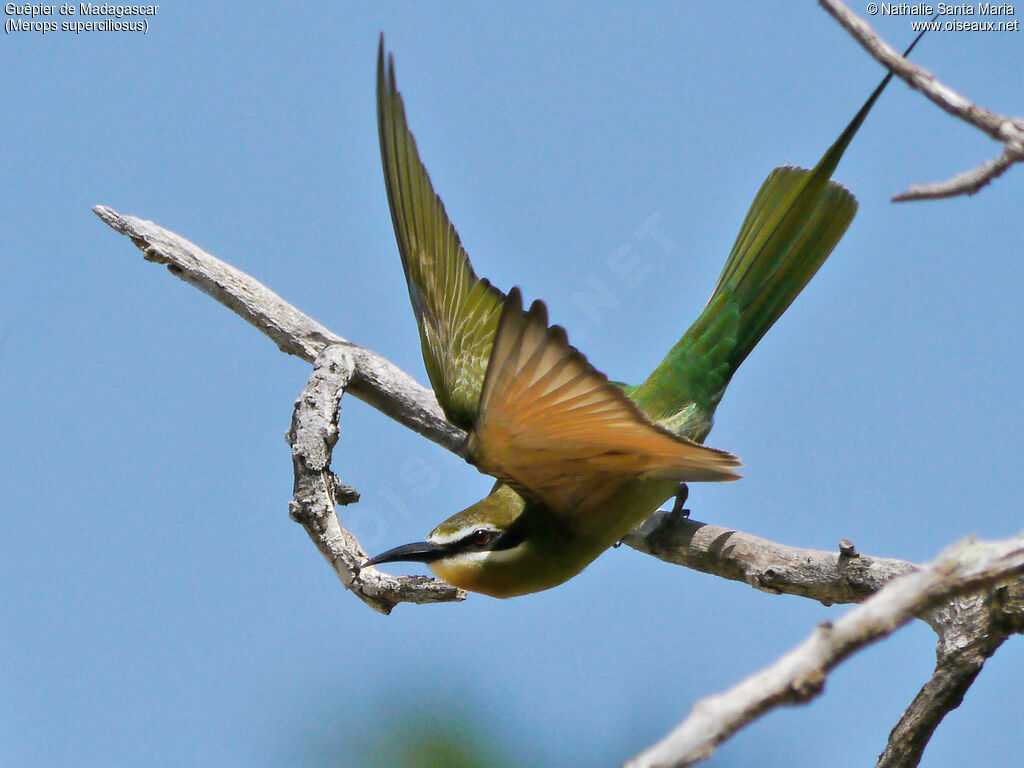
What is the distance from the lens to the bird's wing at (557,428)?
6.31ft

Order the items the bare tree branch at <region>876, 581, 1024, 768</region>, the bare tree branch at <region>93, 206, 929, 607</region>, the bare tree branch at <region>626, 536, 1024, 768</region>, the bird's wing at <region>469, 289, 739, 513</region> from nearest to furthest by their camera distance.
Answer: the bare tree branch at <region>626, 536, 1024, 768</region> < the bird's wing at <region>469, 289, 739, 513</region> < the bare tree branch at <region>876, 581, 1024, 768</region> < the bare tree branch at <region>93, 206, 929, 607</region>

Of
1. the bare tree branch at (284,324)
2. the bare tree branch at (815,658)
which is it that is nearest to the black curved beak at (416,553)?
the bare tree branch at (284,324)

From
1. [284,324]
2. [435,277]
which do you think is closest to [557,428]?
[435,277]

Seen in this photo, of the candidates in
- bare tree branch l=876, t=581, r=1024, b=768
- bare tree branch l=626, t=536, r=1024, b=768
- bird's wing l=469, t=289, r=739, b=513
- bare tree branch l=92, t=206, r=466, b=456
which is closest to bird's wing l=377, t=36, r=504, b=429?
bare tree branch l=92, t=206, r=466, b=456

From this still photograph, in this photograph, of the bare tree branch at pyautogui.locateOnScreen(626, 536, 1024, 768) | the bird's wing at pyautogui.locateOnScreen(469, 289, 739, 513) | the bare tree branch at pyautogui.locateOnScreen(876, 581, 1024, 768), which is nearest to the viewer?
the bare tree branch at pyautogui.locateOnScreen(626, 536, 1024, 768)

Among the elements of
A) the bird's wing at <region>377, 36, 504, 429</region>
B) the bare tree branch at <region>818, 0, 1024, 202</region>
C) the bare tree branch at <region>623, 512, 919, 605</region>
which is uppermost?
the bird's wing at <region>377, 36, 504, 429</region>

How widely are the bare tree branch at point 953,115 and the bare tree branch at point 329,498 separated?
1.50 m

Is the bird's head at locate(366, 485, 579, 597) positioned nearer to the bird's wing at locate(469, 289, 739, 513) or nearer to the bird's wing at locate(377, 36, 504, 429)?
the bird's wing at locate(469, 289, 739, 513)

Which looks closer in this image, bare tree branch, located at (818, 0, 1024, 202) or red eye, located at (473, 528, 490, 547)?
bare tree branch, located at (818, 0, 1024, 202)

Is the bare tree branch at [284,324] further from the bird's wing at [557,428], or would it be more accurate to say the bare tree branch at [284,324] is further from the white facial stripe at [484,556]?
the bird's wing at [557,428]

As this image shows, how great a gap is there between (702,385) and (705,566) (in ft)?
1.81

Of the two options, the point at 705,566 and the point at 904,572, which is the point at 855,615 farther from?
the point at 705,566

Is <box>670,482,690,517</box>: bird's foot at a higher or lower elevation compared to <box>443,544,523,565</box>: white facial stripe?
higher

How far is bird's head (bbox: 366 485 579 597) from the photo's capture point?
2436mm
